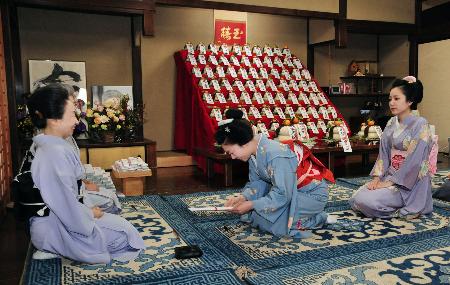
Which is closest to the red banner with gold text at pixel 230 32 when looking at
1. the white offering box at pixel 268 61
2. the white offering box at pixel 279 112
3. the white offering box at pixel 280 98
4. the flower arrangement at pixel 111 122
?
the white offering box at pixel 268 61

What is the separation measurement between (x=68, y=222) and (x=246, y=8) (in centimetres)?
555

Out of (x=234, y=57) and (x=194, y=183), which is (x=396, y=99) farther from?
(x=234, y=57)

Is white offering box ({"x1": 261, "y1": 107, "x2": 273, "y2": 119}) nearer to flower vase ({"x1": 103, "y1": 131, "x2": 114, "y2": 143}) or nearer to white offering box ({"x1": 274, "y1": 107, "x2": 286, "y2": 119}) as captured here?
white offering box ({"x1": 274, "y1": 107, "x2": 286, "y2": 119})

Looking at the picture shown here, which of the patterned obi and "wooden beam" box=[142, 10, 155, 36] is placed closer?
the patterned obi

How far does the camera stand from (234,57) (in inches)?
294

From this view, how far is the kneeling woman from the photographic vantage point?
278cm

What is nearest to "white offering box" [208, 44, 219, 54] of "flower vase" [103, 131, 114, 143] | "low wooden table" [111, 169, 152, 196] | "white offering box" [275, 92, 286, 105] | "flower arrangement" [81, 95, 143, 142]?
"white offering box" [275, 92, 286, 105]

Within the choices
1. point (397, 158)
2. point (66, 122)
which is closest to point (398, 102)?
point (397, 158)

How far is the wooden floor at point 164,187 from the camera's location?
8.69 ft

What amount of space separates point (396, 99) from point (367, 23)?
5.13 meters

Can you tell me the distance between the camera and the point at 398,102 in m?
3.53

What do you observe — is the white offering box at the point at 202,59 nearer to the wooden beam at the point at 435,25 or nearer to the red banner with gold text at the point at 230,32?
the red banner with gold text at the point at 230,32

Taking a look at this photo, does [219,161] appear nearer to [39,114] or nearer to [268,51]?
[39,114]

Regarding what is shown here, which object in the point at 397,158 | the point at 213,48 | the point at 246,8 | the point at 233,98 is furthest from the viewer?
the point at 213,48
